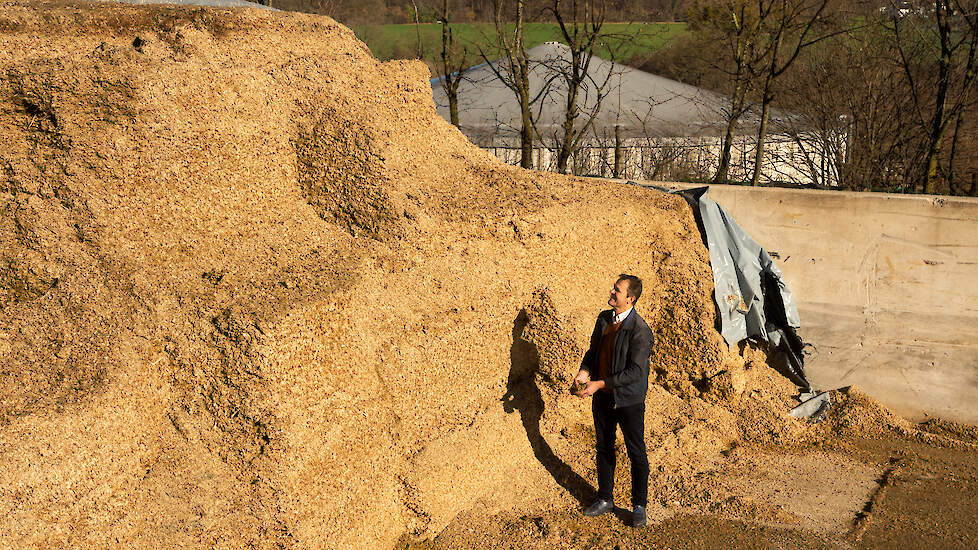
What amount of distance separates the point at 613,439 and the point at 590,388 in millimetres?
461

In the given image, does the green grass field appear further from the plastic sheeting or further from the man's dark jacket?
the man's dark jacket

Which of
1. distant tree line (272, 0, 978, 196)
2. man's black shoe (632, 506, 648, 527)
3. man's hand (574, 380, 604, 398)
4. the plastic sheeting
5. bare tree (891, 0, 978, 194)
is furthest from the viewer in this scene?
distant tree line (272, 0, 978, 196)

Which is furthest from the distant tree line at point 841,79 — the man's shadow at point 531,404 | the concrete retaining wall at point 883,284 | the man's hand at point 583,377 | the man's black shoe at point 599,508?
the man's black shoe at point 599,508

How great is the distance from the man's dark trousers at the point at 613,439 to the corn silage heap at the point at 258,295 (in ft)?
1.17

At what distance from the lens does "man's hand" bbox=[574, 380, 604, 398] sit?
3.86 meters

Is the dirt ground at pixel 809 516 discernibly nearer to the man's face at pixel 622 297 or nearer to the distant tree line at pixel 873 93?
the man's face at pixel 622 297

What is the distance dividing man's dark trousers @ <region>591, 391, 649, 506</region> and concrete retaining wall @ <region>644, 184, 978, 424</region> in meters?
2.63

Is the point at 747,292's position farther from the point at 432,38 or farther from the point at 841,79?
the point at 432,38

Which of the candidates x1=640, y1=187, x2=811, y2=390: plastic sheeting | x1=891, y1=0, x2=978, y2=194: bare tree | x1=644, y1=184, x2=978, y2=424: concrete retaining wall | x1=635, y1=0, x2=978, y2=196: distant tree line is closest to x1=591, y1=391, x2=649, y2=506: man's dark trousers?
x1=640, y1=187, x2=811, y2=390: plastic sheeting

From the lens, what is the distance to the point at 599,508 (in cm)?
424

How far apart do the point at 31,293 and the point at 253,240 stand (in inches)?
39.6

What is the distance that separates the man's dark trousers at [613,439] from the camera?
4.02 m

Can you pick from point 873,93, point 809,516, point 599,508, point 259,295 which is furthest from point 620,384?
point 873,93

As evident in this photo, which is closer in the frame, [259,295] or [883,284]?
[259,295]
